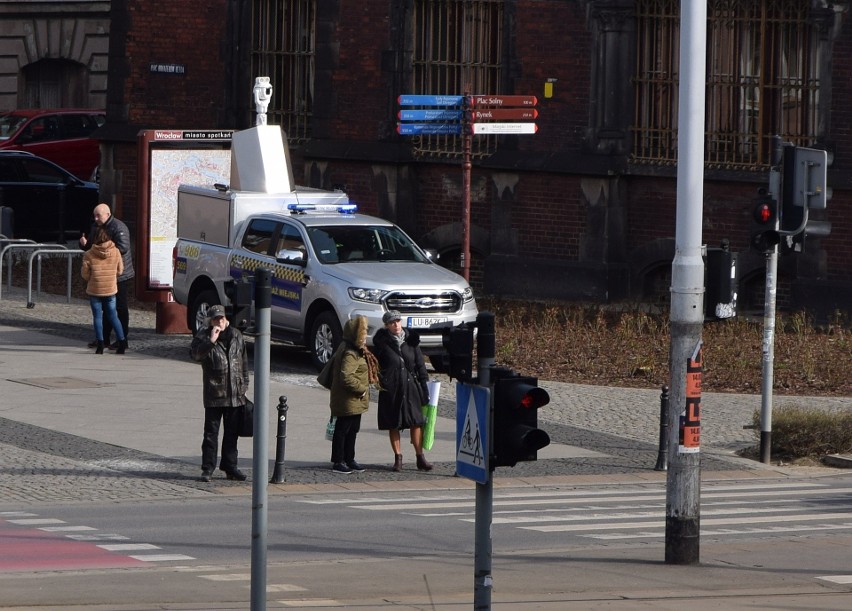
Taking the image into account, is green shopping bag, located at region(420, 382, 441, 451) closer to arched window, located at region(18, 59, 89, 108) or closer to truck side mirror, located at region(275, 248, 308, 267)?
truck side mirror, located at region(275, 248, 308, 267)

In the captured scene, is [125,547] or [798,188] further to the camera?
[798,188]

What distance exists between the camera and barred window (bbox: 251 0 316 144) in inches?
1179

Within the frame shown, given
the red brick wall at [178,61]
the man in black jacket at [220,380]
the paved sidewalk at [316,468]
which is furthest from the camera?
the red brick wall at [178,61]

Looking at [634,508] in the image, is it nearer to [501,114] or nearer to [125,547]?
[125,547]

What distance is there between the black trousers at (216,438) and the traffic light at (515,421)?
22.4 ft

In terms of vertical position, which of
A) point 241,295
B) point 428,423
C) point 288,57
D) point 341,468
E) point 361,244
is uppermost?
point 288,57

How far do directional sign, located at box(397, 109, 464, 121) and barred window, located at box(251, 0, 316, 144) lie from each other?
28.1 ft

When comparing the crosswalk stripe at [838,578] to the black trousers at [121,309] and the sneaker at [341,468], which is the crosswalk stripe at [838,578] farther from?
the black trousers at [121,309]

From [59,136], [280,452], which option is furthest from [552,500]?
[59,136]

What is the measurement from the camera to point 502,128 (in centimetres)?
2164

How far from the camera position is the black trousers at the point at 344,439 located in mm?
15258

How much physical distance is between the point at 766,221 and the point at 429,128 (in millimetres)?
6597

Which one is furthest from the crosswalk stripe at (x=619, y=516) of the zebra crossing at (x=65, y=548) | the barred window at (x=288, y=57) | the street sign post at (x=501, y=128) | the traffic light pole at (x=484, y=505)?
the barred window at (x=288, y=57)

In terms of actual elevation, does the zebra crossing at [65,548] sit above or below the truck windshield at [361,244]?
below
